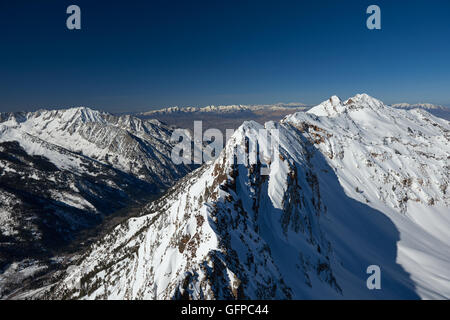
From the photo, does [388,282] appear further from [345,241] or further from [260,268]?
[260,268]

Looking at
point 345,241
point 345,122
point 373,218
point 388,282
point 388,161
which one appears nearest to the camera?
point 388,282

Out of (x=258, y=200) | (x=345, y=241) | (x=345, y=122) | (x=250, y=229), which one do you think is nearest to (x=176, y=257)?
(x=250, y=229)

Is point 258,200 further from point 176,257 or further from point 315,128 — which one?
point 315,128

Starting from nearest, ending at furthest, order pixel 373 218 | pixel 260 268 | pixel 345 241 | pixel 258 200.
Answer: pixel 260 268
pixel 258 200
pixel 345 241
pixel 373 218
